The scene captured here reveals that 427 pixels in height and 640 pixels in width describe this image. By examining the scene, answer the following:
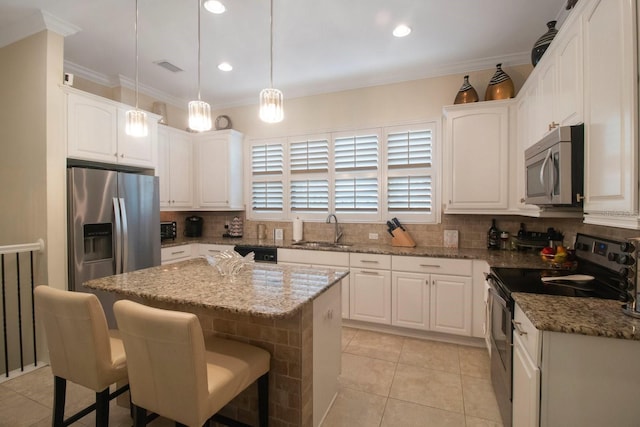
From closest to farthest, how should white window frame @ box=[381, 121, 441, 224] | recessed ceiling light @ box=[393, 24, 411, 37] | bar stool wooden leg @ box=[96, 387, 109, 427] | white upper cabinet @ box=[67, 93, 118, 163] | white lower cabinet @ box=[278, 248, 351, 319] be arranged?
bar stool wooden leg @ box=[96, 387, 109, 427]
recessed ceiling light @ box=[393, 24, 411, 37]
white upper cabinet @ box=[67, 93, 118, 163]
white lower cabinet @ box=[278, 248, 351, 319]
white window frame @ box=[381, 121, 441, 224]

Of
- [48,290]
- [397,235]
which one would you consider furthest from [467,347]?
[48,290]

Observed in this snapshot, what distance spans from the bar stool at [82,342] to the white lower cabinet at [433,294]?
2447 millimetres

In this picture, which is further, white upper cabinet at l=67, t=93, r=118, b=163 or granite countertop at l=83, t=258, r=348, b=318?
white upper cabinet at l=67, t=93, r=118, b=163

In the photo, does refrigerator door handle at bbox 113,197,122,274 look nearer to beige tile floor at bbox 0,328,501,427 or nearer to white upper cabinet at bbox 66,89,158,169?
white upper cabinet at bbox 66,89,158,169

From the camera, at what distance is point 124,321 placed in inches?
48.5

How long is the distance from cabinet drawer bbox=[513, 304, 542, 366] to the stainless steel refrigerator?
3.16 meters

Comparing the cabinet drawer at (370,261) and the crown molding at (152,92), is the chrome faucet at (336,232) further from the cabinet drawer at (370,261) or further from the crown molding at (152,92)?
the crown molding at (152,92)

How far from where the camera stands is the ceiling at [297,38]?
235 centimetres

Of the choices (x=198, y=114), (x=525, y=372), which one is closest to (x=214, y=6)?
(x=198, y=114)

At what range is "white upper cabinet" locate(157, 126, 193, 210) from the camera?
3.94 metres

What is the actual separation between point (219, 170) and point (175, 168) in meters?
0.57

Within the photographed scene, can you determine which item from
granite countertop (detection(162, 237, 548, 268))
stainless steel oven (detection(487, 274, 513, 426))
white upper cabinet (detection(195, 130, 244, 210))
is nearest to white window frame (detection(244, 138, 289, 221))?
white upper cabinet (detection(195, 130, 244, 210))

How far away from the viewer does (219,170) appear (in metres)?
4.27

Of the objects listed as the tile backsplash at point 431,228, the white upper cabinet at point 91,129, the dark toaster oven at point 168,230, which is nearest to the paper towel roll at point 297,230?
the tile backsplash at point 431,228
